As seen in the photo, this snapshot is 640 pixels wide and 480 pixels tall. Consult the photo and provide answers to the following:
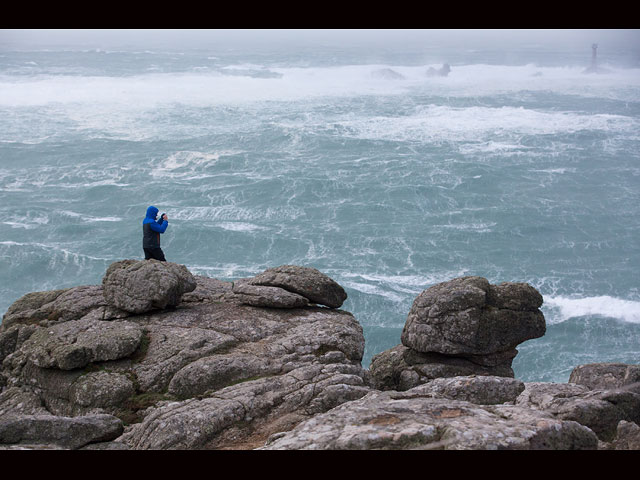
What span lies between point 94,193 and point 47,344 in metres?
51.4

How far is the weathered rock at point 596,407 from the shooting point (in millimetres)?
14484

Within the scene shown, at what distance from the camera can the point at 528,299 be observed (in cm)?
2222

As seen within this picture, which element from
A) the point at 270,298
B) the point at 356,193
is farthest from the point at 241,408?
the point at 356,193

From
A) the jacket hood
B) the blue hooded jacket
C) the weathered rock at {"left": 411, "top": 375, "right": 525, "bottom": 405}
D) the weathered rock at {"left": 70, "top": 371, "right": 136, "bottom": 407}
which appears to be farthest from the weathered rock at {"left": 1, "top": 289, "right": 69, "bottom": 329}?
the weathered rock at {"left": 411, "top": 375, "right": 525, "bottom": 405}

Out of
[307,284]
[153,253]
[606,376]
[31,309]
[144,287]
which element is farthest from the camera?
[153,253]

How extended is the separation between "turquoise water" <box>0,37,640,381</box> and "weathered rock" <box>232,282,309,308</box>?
21648 mm

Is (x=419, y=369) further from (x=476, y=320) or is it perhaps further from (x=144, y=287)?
(x=144, y=287)

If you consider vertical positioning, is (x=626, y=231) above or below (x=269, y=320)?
below

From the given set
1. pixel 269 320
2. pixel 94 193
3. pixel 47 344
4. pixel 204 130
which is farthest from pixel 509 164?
pixel 47 344

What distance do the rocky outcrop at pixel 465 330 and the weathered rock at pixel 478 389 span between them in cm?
355

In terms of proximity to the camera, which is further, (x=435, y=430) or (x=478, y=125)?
(x=478, y=125)

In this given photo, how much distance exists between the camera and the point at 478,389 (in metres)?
17.7

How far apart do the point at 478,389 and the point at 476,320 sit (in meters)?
4.32

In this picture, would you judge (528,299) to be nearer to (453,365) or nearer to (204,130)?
(453,365)
